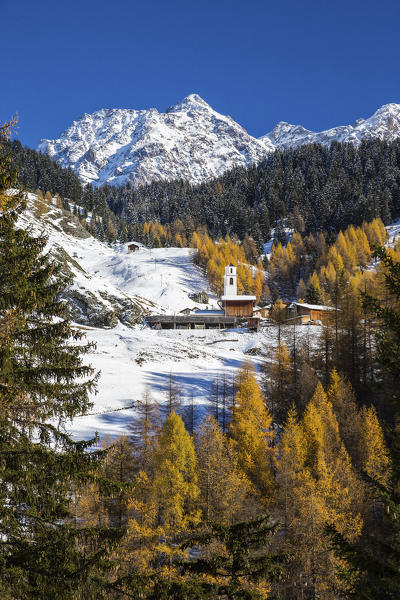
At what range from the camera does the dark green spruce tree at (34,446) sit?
692 centimetres

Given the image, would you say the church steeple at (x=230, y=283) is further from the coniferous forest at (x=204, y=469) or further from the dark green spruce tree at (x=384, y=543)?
the dark green spruce tree at (x=384, y=543)

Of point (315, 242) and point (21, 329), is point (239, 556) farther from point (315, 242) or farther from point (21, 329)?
point (315, 242)

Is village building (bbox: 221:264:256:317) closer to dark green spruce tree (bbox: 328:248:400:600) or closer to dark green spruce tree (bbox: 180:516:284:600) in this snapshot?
dark green spruce tree (bbox: 180:516:284:600)

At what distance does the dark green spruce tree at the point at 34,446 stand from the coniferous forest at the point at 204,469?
0.03m

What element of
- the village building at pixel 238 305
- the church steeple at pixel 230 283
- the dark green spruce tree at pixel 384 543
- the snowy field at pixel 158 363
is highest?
the church steeple at pixel 230 283

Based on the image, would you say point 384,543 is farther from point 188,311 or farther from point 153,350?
point 188,311

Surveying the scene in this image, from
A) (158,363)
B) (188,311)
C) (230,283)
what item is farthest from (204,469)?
(230,283)

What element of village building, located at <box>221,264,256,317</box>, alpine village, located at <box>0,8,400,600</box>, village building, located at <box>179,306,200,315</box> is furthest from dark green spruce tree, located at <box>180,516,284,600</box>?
village building, located at <box>221,264,256,317</box>

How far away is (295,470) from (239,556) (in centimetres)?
2038

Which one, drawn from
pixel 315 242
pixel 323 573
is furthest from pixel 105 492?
pixel 315 242

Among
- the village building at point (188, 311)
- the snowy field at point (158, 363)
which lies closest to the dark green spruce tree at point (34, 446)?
the snowy field at point (158, 363)

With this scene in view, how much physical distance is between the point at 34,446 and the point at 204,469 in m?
A: 22.2

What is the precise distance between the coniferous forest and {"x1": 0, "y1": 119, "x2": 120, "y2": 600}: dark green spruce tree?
1.2 inches

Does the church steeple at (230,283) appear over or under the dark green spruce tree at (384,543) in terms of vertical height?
over
